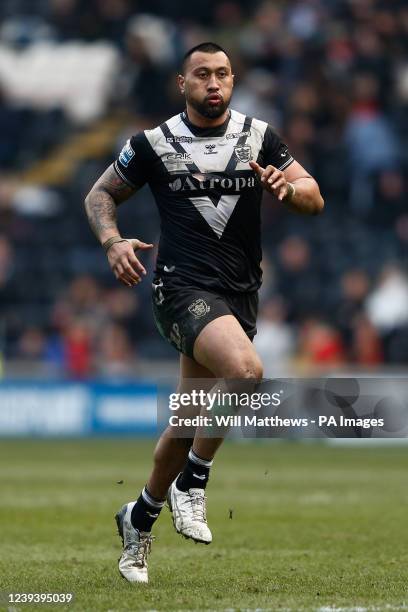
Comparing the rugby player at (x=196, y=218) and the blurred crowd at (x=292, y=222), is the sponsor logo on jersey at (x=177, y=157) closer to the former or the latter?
the rugby player at (x=196, y=218)

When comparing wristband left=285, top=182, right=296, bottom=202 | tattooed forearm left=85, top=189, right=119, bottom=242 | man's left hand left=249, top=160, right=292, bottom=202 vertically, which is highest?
man's left hand left=249, top=160, right=292, bottom=202

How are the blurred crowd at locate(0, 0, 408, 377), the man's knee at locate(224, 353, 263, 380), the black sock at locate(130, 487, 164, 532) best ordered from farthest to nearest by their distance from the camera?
the blurred crowd at locate(0, 0, 408, 377)
the black sock at locate(130, 487, 164, 532)
the man's knee at locate(224, 353, 263, 380)

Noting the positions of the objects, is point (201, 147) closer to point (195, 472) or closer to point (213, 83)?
point (213, 83)

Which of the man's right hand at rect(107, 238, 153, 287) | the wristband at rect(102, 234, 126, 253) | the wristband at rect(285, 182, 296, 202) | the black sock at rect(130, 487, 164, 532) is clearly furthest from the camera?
the black sock at rect(130, 487, 164, 532)

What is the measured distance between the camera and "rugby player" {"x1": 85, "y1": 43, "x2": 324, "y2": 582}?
A: 7.20 m

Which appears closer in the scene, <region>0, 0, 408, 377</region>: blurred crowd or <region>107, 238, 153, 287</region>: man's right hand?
<region>107, 238, 153, 287</region>: man's right hand

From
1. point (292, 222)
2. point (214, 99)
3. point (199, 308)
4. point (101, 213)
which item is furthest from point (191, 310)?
point (292, 222)

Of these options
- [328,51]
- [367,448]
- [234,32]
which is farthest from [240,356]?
[234,32]

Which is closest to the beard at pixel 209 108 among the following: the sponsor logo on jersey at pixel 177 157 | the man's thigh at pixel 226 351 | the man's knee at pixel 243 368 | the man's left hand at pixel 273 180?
the sponsor logo on jersey at pixel 177 157

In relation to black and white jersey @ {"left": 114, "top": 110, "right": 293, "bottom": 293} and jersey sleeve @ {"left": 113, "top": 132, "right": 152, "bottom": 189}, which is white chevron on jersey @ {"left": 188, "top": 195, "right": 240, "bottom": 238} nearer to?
black and white jersey @ {"left": 114, "top": 110, "right": 293, "bottom": 293}

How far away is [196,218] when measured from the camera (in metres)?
7.30

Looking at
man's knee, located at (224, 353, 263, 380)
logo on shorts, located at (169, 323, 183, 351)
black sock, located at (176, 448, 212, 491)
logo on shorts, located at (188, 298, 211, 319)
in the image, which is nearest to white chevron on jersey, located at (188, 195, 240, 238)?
logo on shorts, located at (188, 298, 211, 319)

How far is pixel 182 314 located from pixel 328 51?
601 inches

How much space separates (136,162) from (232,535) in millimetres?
3449
